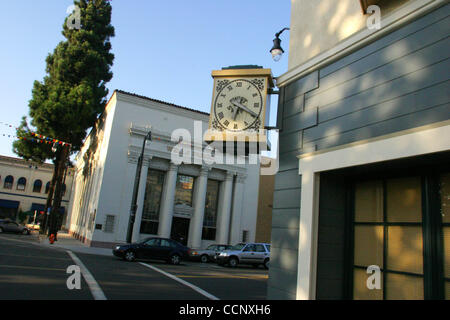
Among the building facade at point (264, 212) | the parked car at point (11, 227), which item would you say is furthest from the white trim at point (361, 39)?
the parked car at point (11, 227)

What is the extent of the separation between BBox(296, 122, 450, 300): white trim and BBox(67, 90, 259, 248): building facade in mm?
20748

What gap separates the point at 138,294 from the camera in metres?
7.97

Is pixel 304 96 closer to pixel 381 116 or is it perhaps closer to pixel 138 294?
A: pixel 381 116

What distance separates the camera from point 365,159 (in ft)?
11.1

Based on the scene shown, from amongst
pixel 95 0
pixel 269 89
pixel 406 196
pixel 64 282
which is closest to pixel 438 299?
pixel 406 196

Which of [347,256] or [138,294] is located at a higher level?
[347,256]

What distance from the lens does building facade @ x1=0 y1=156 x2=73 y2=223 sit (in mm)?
48750

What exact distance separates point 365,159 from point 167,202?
2309 cm

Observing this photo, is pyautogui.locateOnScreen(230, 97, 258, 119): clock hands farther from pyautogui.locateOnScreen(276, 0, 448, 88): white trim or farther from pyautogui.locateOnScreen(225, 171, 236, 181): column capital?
pyautogui.locateOnScreen(225, 171, 236, 181): column capital

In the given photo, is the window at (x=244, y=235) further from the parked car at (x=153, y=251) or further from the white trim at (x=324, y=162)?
the white trim at (x=324, y=162)

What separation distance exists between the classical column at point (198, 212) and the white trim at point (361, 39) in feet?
73.1

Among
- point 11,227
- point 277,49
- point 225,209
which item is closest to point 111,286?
point 277,49

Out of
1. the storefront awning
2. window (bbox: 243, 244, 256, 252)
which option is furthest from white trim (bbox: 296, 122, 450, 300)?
the storefront awning

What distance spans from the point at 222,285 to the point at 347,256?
7727 mm
